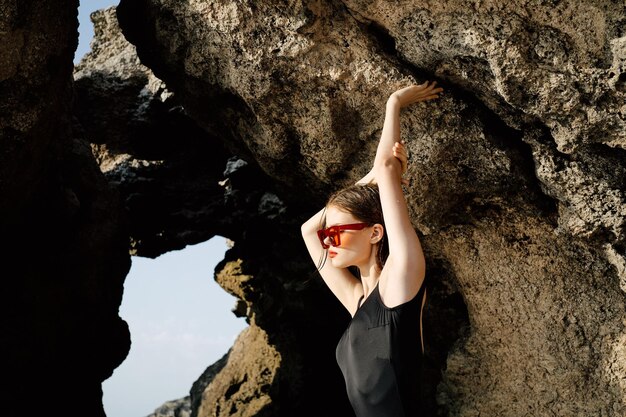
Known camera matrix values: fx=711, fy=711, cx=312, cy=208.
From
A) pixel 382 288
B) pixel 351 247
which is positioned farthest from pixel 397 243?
pixel 351 247

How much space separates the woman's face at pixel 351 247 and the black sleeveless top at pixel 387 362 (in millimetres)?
218

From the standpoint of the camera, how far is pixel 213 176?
7.39 meters

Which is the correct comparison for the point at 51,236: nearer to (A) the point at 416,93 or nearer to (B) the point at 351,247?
(A) the point at 416,93

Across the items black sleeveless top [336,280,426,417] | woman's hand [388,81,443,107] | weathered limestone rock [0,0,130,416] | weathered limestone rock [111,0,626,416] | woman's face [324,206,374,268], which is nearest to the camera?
black sleeveless top [336,280,426,417]

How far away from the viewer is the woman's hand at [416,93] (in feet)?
9.85

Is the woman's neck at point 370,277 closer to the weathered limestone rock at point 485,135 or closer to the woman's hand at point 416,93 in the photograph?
the woman's hand at point 416,93

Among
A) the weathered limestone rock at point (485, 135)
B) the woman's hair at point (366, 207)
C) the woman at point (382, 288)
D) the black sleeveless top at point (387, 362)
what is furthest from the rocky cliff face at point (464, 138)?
the black sleeveless top at point (387, 362)

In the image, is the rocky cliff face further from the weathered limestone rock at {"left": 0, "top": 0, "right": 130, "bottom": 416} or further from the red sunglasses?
the red sunglasses

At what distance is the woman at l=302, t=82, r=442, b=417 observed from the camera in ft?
7.47

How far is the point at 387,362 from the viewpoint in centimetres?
229

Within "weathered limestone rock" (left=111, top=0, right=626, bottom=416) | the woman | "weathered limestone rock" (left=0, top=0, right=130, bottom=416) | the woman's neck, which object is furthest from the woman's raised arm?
"weathered limestone rock" (left=0, top=0, right=130, bottom=416)

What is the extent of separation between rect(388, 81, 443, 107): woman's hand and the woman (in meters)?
0.32

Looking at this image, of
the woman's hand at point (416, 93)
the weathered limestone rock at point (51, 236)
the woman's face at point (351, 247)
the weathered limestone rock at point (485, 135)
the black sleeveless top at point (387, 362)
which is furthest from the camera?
the weathered limestone rock at point (51, 236)

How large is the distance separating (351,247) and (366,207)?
6.3 inches
